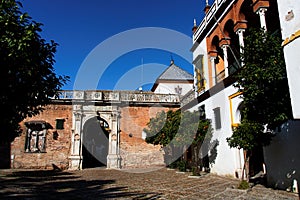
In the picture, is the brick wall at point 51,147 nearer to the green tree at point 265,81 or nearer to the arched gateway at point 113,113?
the arched gateway at point 113,113

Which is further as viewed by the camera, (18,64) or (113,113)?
(113,113)

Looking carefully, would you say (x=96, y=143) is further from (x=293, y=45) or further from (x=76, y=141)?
(x=293, y=45)

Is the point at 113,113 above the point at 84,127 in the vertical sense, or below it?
above

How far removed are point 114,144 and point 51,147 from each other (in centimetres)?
463

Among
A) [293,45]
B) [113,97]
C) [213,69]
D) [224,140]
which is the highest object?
[213,69]

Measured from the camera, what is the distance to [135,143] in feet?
61.0

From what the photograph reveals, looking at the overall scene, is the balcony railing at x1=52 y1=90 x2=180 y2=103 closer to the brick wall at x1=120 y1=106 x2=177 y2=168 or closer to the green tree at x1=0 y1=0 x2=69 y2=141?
the brick wall at x1=120 y1=106 x2=177 y2=168

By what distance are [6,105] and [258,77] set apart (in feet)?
19.4

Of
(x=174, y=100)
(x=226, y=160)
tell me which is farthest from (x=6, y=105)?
(x=174, y=100)

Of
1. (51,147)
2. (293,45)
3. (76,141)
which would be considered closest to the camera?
(293,45)

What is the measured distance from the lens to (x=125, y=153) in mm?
18219

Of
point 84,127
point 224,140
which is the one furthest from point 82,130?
point 224,140

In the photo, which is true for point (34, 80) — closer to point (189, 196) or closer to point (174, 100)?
point (189, 196)

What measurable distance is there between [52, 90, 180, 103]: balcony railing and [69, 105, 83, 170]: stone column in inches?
36.4
